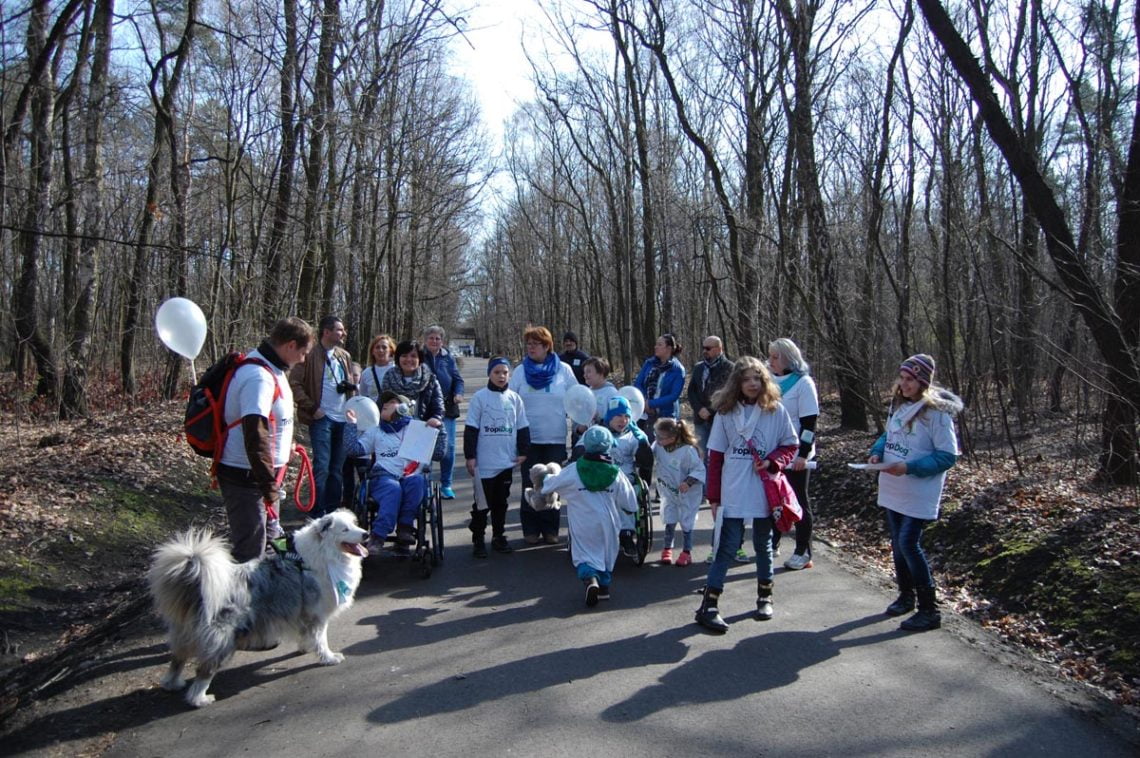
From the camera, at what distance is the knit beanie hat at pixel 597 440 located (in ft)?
21.5

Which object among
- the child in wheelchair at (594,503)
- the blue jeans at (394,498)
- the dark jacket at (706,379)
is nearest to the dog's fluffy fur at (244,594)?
the blue jeans at (394,498)

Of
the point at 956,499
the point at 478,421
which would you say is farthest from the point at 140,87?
the point at 956,499

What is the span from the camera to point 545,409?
8.34 m

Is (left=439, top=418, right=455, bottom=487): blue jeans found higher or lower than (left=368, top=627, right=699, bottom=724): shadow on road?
higher

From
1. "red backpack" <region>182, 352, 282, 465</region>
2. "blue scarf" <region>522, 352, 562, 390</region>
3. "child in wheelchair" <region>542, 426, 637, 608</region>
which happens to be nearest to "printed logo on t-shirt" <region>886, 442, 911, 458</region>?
"child in wheelchair" <region>542, 426, 637, 608</region>

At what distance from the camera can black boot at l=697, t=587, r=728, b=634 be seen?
216 inches

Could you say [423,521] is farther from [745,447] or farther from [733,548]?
[745,447]

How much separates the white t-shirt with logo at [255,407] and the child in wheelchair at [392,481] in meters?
1.92

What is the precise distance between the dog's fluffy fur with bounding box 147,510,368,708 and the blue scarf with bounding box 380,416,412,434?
214 centimetres

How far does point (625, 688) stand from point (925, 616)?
2.36 meters

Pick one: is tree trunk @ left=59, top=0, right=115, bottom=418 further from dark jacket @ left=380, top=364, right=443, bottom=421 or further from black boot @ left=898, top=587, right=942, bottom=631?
black boot @ left=898, top=587, right=942, bottom=631

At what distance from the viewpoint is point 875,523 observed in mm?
8680

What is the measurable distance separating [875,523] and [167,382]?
16.4 metres

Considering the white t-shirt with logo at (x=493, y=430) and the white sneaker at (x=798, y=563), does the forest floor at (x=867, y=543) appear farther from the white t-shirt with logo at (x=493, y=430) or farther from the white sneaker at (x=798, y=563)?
the white t-shirt with logo at (x=493, y=430)
